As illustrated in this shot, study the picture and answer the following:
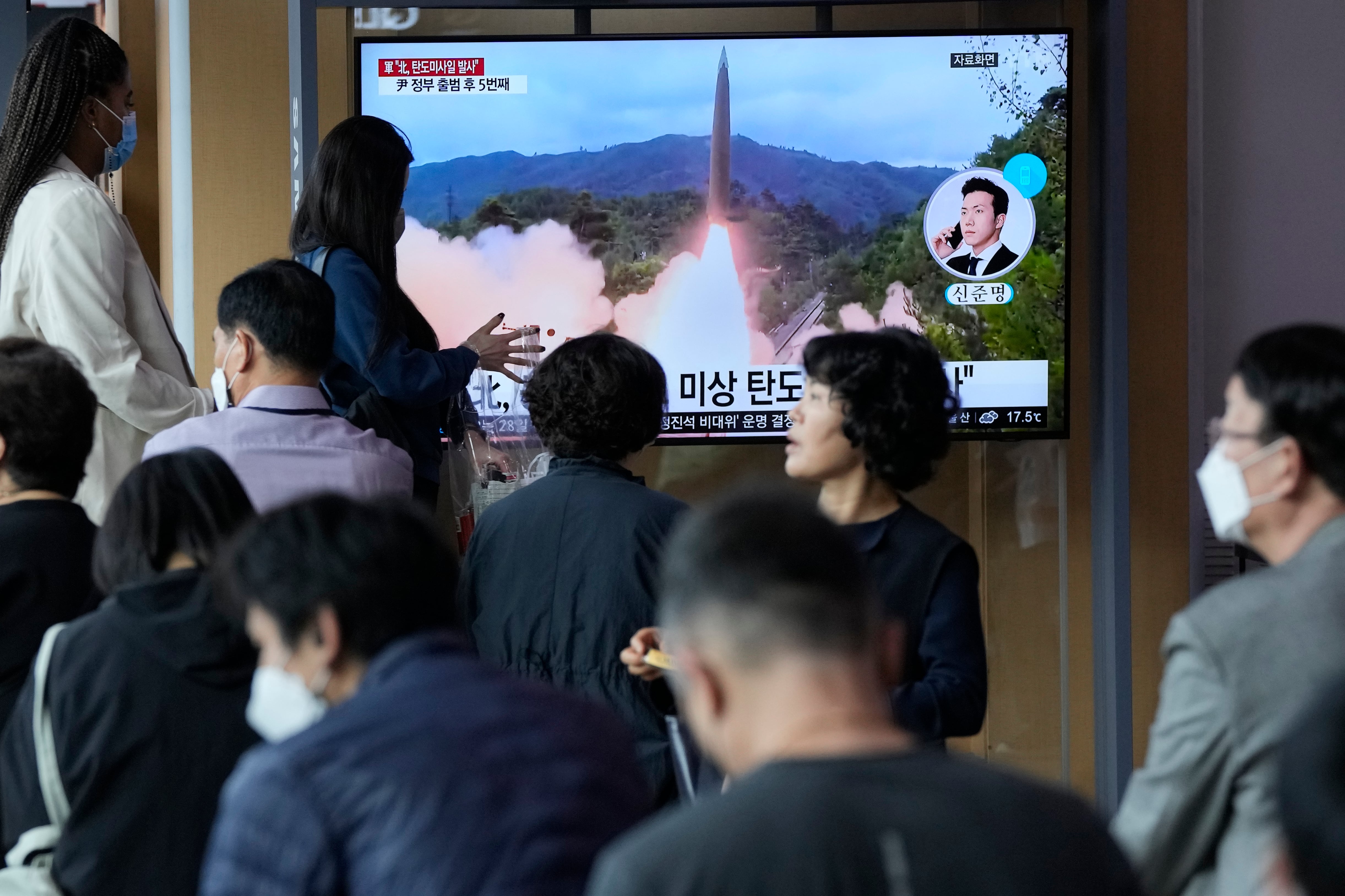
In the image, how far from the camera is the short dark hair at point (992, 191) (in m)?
3.95

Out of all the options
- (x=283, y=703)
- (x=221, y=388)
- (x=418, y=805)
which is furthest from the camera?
(x=221, y=388)

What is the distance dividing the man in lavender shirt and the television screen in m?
1.33

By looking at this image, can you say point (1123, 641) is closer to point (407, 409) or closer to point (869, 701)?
point (407, 409)

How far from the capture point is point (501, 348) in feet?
12.6

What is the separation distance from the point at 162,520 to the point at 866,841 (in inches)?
46.0

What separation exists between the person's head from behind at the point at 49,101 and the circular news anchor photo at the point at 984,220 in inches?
83.7

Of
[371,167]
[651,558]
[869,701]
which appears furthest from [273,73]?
[869,701]

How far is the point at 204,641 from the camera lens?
Answer: 1.72 m

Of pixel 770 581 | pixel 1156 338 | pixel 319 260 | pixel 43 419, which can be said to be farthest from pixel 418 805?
pixel 1156 338

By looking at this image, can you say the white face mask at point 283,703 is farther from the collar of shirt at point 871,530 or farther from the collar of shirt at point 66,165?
the collar of shirt at point 66,165

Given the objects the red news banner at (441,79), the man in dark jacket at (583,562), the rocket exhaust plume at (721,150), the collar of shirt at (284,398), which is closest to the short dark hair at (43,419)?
the collar of shirt at (284,398)

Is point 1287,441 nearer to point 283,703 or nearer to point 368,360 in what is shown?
point 283,703

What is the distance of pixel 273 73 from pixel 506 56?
2.61 ft

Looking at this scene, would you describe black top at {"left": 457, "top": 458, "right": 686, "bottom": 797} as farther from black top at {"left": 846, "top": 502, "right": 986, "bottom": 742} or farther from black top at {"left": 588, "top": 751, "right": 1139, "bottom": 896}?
black top at {"left": 588, "top": 751, "right": 1139, "bottom": 896}
